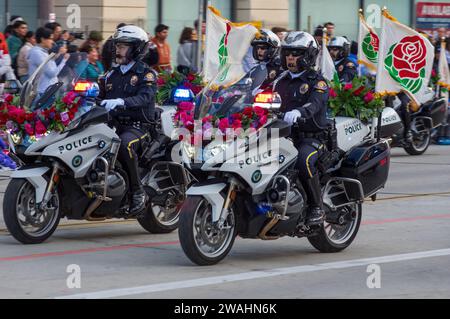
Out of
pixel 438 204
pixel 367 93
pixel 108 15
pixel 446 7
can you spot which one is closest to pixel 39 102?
pixel 367 93

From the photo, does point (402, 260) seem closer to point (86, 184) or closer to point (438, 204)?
point (86, 184)

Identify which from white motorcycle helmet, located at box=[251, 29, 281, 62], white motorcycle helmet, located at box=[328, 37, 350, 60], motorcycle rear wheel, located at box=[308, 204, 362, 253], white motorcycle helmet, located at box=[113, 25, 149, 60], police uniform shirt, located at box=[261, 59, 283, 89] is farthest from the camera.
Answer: white motorcycle helmet, located at box=[328, 37, 350, 60]

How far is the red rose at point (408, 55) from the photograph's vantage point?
12836 mm

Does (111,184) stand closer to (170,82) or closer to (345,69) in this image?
(170,82)

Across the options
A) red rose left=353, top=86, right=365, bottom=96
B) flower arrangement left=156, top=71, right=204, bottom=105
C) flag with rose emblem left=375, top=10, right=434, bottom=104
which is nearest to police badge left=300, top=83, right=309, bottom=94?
red rose left=353, top=86, right=365, bottom=96

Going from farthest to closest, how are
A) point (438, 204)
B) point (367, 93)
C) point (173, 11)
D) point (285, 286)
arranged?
1. point (173, 11)
2. point (438, 204)
3. point (367, 93)
4. point (285, 286)

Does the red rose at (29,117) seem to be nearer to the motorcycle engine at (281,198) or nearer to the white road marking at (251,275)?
the motorcycle engine at (281,198)

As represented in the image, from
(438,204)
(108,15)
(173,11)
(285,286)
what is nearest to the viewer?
(285,286)

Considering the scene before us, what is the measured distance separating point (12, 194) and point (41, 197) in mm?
258

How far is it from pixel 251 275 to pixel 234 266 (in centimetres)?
42

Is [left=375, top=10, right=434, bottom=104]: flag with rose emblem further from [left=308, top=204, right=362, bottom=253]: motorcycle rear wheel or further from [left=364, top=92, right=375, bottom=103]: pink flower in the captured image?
[left=308, top=204, right=362, bottom=253]: motorcycle rear wheel

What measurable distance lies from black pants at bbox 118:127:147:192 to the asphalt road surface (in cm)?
56

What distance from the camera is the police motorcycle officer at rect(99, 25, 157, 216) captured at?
1092 centimetres

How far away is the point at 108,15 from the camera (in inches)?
975
